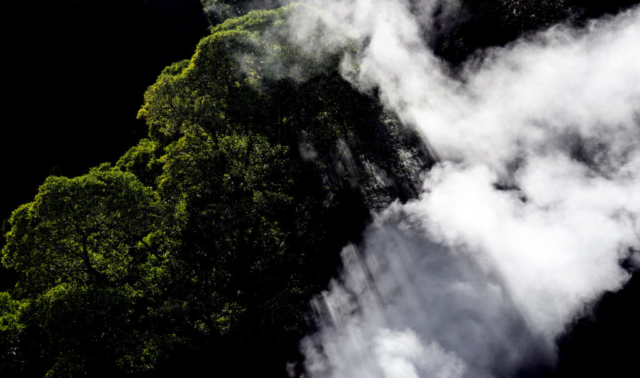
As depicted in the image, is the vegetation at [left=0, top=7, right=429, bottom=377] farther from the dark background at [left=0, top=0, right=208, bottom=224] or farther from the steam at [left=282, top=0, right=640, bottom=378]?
the dark background at [left=0, top=0, right=208, bottom=224]

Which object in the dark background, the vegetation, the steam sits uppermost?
the dark background

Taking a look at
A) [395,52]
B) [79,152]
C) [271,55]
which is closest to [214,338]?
[271,55]

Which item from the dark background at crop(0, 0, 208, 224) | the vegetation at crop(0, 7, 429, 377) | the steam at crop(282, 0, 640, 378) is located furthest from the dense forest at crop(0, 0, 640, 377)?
the dark background at crop(0, 0, 208, 224)

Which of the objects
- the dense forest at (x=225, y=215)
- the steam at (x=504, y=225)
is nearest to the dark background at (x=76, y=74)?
the dense forest at (x=225, y=215)

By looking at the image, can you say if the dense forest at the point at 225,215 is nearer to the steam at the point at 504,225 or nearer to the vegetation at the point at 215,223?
the vegetation at the point at 215,223

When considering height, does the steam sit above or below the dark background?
below
